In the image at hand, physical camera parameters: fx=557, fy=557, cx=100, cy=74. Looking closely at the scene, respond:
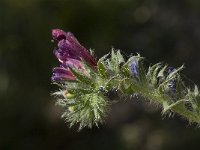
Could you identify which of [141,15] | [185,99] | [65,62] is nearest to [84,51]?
[65,62]

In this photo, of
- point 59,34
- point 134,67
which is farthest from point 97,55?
point 134,67

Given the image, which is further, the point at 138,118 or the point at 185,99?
the point at 138,118

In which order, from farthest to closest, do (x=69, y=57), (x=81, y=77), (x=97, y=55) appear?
(x=97, y=55), (x=69, y=57), (x=81, y=77)

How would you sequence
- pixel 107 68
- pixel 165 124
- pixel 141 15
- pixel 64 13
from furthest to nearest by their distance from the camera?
pixel 141 15
pixel 64 13
pixel 165 124
pixel 107 68

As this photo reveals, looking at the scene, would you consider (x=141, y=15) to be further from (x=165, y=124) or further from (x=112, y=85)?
(x=112, y=85)

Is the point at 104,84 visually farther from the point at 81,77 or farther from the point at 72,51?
the point at 72,51

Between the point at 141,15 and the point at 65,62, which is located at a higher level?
the point at 141,15

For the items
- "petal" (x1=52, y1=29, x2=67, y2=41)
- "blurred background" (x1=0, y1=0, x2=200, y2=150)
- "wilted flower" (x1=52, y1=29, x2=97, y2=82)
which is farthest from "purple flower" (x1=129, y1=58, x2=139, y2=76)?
"blurred background" (x1=0, y1=0, x2=200, y2=150)

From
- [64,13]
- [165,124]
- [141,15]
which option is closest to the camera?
[165,124]
